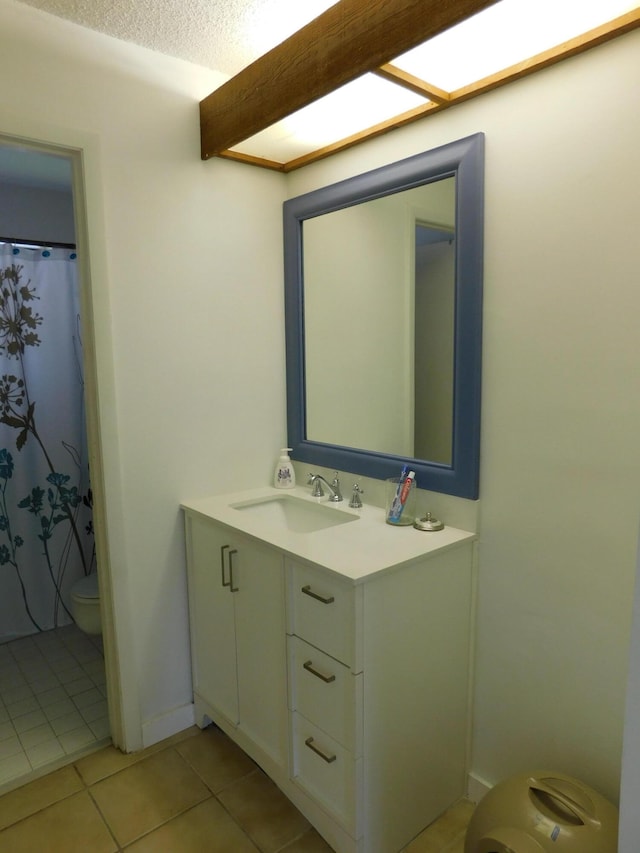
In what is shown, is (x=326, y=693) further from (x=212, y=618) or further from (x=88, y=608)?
(x=88, y=608)

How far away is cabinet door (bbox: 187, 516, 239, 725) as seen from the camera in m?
1.83

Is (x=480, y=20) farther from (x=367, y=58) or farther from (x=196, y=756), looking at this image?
(x=196, y=756)

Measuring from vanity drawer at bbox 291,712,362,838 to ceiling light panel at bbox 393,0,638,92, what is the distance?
1.78 meters

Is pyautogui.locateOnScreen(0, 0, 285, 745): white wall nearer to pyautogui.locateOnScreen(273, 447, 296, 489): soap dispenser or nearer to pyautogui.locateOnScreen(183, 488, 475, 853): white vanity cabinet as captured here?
pyautogui.locateOnScreen(273, 447, 296, 489): soap dispenser

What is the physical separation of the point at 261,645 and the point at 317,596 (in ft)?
1.28

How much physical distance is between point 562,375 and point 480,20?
2.83ft

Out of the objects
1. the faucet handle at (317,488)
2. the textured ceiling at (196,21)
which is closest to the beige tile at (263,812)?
the faucet handle at (317,488)

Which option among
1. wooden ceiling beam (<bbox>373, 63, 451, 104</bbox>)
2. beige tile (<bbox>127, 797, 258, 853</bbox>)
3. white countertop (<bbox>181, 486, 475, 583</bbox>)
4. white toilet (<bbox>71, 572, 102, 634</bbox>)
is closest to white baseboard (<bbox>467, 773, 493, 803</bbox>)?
beige tile (<bbox>127, 797, 258, 853</bbox>)

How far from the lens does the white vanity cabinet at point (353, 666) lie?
1.40 metres

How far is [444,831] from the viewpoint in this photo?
161cm

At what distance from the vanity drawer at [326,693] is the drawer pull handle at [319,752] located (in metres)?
0.06

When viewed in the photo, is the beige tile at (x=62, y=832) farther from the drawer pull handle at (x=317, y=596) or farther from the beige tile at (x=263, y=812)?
the drawer pull handle at (x=317, y=596)

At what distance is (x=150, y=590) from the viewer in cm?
196

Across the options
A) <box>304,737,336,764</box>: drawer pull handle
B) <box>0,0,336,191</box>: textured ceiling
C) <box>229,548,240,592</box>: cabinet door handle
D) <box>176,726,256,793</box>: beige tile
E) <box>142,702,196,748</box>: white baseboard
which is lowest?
<box>176,726,256,793</box>: beige tile
